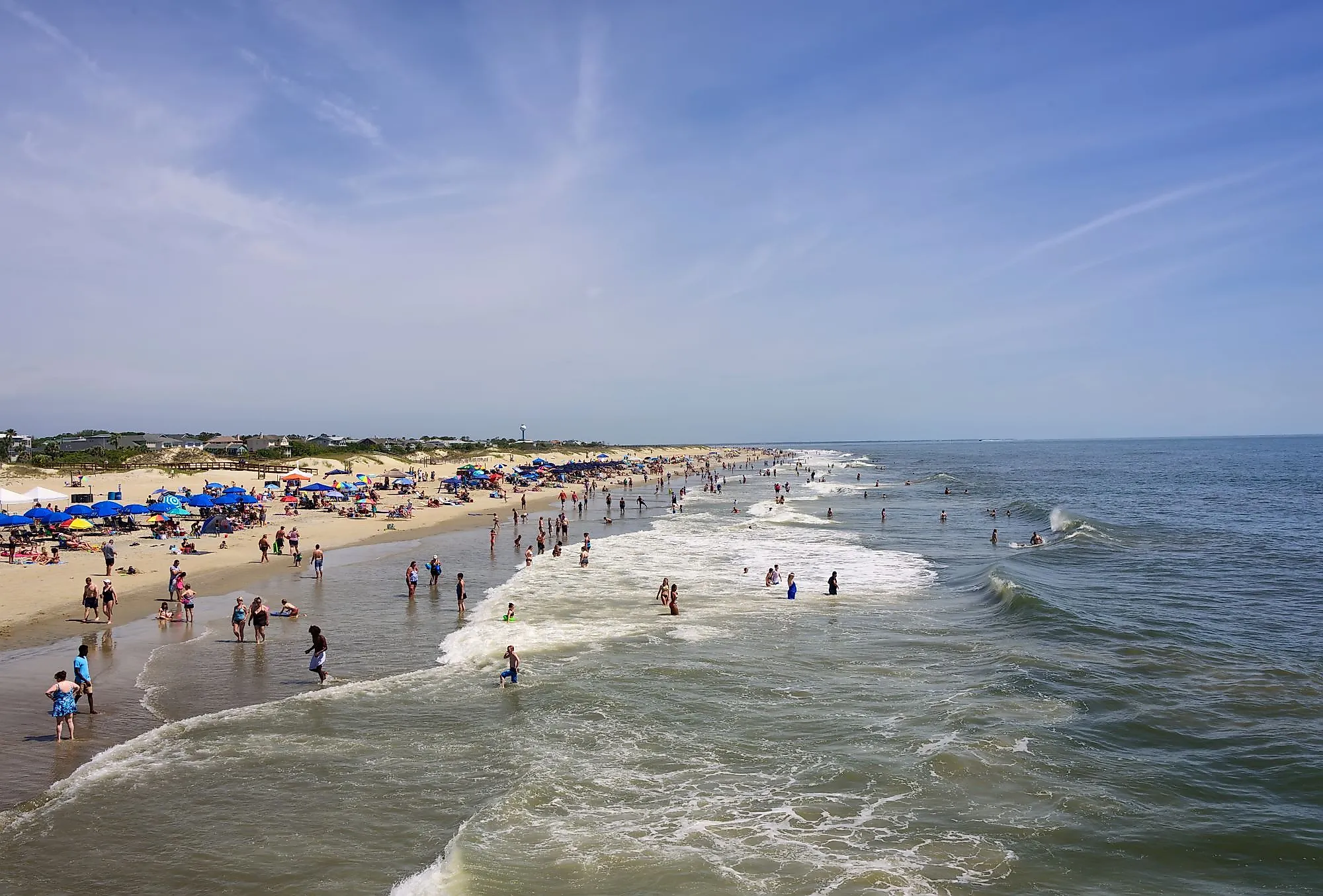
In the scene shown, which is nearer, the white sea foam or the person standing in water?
the white sea foam

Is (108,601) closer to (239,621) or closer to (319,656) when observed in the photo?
(239,621)

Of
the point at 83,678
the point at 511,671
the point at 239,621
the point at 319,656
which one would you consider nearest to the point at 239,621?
the point at 239,621

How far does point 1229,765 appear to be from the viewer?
1270cm

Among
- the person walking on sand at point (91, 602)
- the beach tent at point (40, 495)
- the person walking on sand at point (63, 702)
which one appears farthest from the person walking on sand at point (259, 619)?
the beach tent at point (40, 495)

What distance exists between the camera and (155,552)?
3130 cm

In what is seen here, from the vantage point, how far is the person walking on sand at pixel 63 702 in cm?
1252

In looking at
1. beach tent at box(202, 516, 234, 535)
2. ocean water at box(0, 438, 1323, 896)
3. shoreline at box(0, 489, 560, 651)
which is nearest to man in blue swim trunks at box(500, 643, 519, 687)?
ocean water at box(0, 438, 1323, 896)

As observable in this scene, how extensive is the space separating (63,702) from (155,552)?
2147 centimetres

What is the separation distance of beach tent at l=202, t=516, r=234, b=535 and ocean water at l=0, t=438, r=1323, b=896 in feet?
39.6

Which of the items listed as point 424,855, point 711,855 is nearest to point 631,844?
point 711,855

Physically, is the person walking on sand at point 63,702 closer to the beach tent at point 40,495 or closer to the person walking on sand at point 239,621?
the person walking on sand at point 239,621

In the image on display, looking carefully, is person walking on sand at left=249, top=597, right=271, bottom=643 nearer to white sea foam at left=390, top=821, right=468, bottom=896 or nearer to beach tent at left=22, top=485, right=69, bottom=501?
white sea foam at left=390, top=821, right=468, bottom=896

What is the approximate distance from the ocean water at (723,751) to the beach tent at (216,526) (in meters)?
12.1

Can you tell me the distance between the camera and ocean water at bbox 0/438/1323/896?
9.60 m
